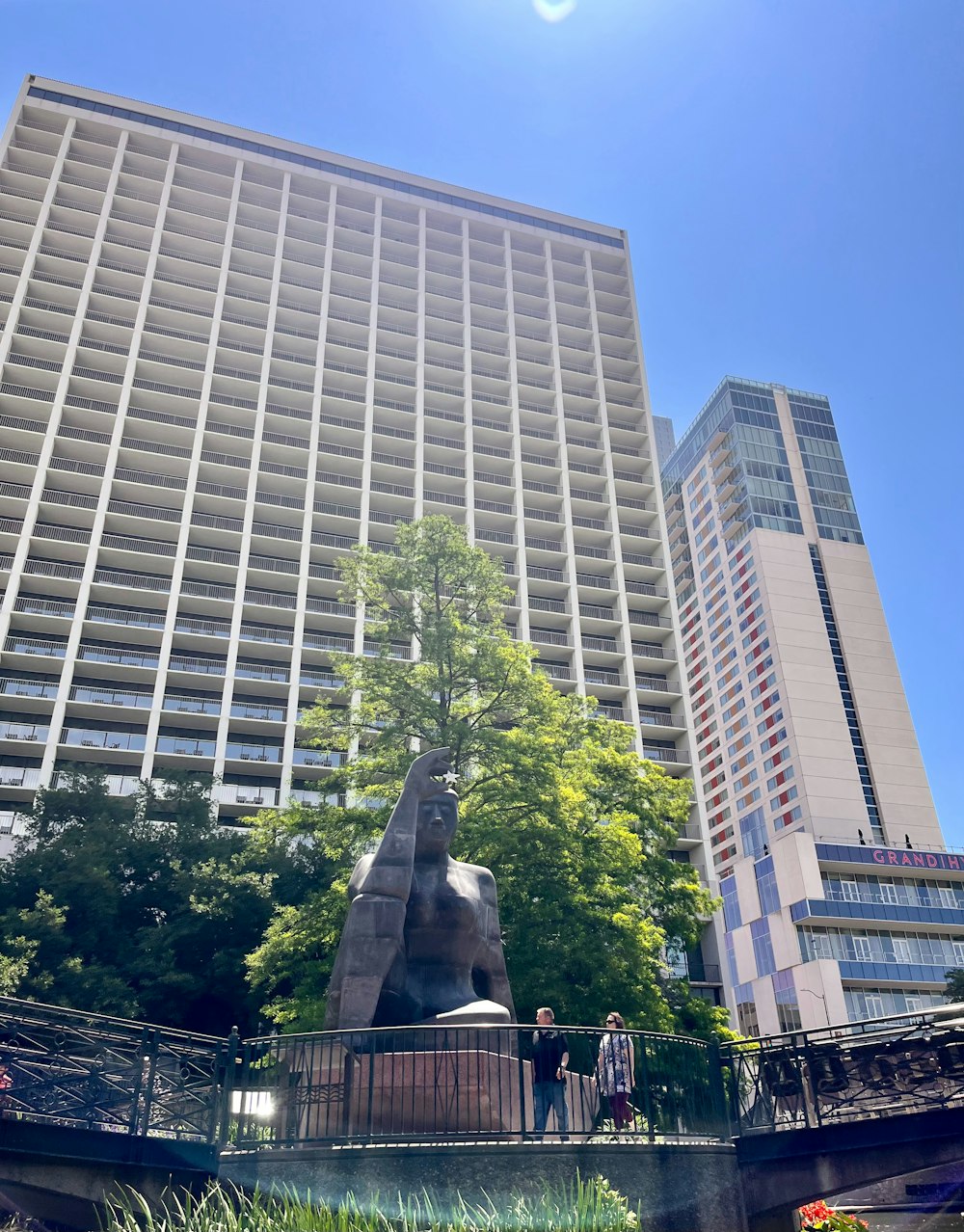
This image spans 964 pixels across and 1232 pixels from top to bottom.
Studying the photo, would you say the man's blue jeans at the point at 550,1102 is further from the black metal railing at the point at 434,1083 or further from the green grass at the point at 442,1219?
the green grass at the point at 442,1219

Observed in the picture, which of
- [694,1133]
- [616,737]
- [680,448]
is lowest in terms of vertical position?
[694,1133]

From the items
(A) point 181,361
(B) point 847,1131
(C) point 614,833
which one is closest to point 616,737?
(C) point 614,833

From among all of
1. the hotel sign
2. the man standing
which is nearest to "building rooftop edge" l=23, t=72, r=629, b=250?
the hotel sign

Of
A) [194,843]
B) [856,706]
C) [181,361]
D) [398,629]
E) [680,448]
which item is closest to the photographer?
[398,629]

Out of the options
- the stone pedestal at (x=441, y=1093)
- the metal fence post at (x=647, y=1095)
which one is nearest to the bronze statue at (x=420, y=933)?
the stone pedestal at (x=441, y=1093)

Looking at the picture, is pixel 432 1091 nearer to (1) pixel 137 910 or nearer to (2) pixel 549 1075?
(2) pixel 549 1075

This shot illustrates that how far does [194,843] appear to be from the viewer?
116 ft

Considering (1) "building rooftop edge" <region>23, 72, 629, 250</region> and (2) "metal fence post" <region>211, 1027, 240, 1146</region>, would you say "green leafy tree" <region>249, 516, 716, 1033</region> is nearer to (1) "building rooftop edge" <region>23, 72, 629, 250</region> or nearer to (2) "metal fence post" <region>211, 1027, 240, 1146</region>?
(2) "metal fence post" <region>211, 1027, 240, 1146</region>

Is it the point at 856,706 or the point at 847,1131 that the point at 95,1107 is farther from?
the point at 856,706

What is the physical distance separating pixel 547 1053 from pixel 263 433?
6322 centimetres

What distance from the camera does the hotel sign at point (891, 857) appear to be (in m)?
69.8

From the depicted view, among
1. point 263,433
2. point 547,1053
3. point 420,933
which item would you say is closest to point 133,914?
point 420,933

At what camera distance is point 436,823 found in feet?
39.5

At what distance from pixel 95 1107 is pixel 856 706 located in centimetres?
8707
